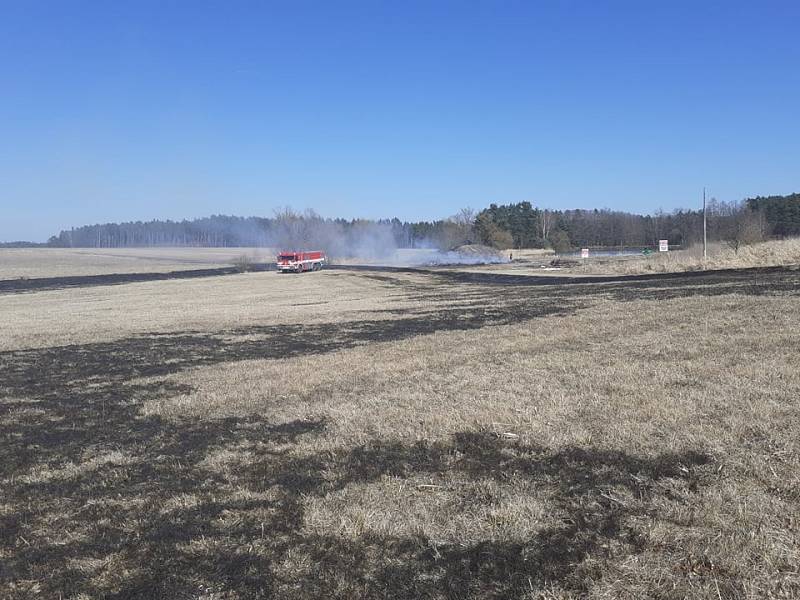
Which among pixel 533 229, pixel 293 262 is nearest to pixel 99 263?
pixel 293 262

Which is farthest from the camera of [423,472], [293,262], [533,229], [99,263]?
[533,229]

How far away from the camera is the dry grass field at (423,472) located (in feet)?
10.8

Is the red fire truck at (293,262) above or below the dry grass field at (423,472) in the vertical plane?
above

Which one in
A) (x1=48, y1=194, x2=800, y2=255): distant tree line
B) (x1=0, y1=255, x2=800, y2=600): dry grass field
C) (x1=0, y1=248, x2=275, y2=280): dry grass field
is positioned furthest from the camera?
(x1=48, y1=194, x2=800, y2=255): distant tree line

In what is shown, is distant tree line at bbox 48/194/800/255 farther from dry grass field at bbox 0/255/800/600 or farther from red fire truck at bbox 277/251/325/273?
dry grass field at bbox 0/255/800/600

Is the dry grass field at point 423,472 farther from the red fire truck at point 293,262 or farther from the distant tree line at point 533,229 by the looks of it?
the distant tree line at point 533,229

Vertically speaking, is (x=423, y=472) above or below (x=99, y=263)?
below

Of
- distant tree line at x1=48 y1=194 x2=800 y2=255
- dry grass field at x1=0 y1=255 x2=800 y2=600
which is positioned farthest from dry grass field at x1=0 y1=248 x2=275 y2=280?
dry grass field at x1=0 y1=255 x2=800 y2=600

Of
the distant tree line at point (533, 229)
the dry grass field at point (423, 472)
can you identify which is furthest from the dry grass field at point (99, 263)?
the dry grass field at point (423, 472)

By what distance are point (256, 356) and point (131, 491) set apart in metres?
6.88

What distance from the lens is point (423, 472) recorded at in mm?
4785

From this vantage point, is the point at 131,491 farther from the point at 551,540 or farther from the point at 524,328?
the point at 524,328

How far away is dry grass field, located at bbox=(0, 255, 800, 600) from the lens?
3297mm

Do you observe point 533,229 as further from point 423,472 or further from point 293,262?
point 423,472
